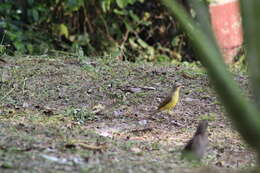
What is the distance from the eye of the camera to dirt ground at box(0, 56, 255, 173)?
169 inches

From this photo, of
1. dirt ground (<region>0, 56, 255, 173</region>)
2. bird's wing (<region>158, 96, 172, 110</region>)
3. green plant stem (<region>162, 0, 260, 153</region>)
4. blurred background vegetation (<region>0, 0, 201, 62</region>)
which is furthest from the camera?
blurred background vegetation (<region>0, 0, 201, 62</region>)

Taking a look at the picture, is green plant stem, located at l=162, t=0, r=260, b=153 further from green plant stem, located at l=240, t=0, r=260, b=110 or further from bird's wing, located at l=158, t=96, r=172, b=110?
bird's wing, located at l=158, t=96, r=172, b=110

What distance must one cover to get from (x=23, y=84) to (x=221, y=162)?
106 inches

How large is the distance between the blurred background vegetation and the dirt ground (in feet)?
7.80

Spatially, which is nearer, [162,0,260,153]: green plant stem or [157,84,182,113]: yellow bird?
[162,0,260,153]: green plant stem

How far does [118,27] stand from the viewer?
11133 mm

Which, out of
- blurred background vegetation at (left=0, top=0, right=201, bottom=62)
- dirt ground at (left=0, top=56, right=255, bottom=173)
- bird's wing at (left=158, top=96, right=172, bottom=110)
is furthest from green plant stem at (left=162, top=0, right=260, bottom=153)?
blurred background vegetation at (left=0, top=0, right=201, bottom=62)

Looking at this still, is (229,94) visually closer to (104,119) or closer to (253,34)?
(253,34)

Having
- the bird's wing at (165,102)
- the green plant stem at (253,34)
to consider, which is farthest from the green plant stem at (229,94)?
the bird's wing at (165,102)

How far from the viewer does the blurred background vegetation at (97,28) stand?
10.3m

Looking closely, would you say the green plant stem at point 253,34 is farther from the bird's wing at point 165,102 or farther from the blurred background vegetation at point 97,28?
the blurred background vegetation at point 97,28

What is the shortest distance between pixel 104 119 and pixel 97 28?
5.16m

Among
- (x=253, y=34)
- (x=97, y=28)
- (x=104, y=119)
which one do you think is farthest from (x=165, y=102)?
(x=97, y=28)

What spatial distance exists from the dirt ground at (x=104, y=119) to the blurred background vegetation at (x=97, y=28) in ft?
7.80
